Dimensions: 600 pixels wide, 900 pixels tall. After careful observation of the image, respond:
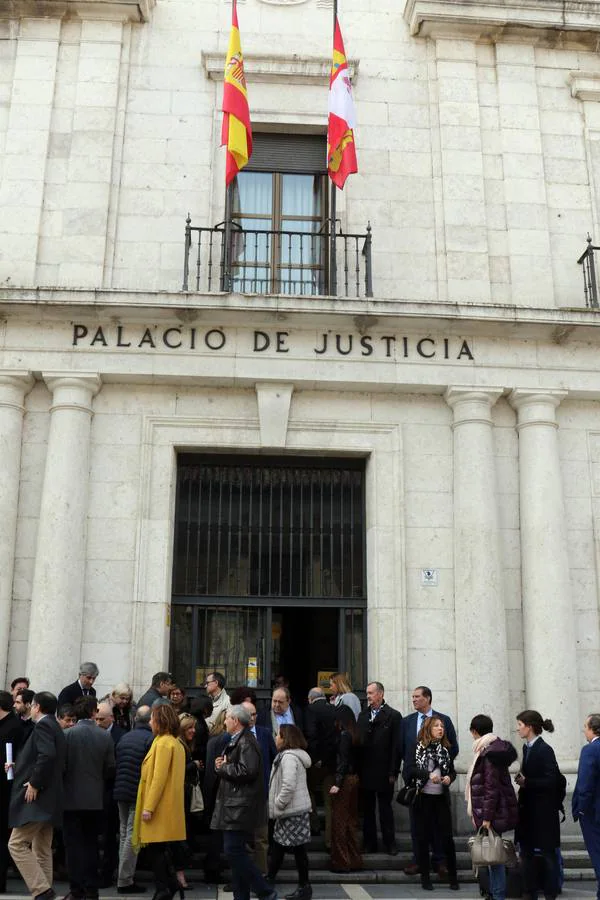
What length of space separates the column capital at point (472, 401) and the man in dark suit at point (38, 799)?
247 inches

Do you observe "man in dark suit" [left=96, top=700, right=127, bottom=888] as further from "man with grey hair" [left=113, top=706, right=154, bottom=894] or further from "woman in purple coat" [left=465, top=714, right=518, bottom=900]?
"woman in purple coat" [left=465, top=714, right=518, bottom=900]

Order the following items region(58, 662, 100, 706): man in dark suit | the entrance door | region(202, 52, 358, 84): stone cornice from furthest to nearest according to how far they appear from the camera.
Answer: region(202, 52, 358, 84): stone cornice → the entrance door → region(58, 662, 100, 706): man in dark suit

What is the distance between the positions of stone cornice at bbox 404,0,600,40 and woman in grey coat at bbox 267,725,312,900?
10100 millimetres

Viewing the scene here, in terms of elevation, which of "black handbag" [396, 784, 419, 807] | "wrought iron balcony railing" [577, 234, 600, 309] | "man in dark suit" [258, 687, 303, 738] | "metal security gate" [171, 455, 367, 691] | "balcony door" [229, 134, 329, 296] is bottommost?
"black handbag" [396, 784, 419, 807]

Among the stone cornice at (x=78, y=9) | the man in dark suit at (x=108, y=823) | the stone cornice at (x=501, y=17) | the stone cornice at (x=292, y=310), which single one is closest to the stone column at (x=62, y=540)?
the stone cornice at (x=292, y=310)

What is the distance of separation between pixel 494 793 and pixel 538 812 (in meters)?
0.56

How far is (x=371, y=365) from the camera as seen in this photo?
11.7m

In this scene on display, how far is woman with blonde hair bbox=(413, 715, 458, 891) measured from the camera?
865 centimetres

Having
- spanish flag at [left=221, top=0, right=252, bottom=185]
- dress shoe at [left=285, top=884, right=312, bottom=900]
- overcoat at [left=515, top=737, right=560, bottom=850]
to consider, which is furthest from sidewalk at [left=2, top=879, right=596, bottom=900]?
spanish flag at [left=221, top=0, right=252, bottom=185]

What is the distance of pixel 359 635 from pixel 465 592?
150cm

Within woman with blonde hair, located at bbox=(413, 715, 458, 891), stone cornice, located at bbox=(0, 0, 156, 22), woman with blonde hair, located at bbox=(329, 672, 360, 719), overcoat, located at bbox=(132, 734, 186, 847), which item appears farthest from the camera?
stone cornice, located at bbox=(0, 0, 156, 22)

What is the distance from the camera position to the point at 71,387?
1144cm

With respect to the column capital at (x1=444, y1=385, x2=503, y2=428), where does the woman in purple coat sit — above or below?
below

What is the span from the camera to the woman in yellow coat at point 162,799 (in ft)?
24.1
